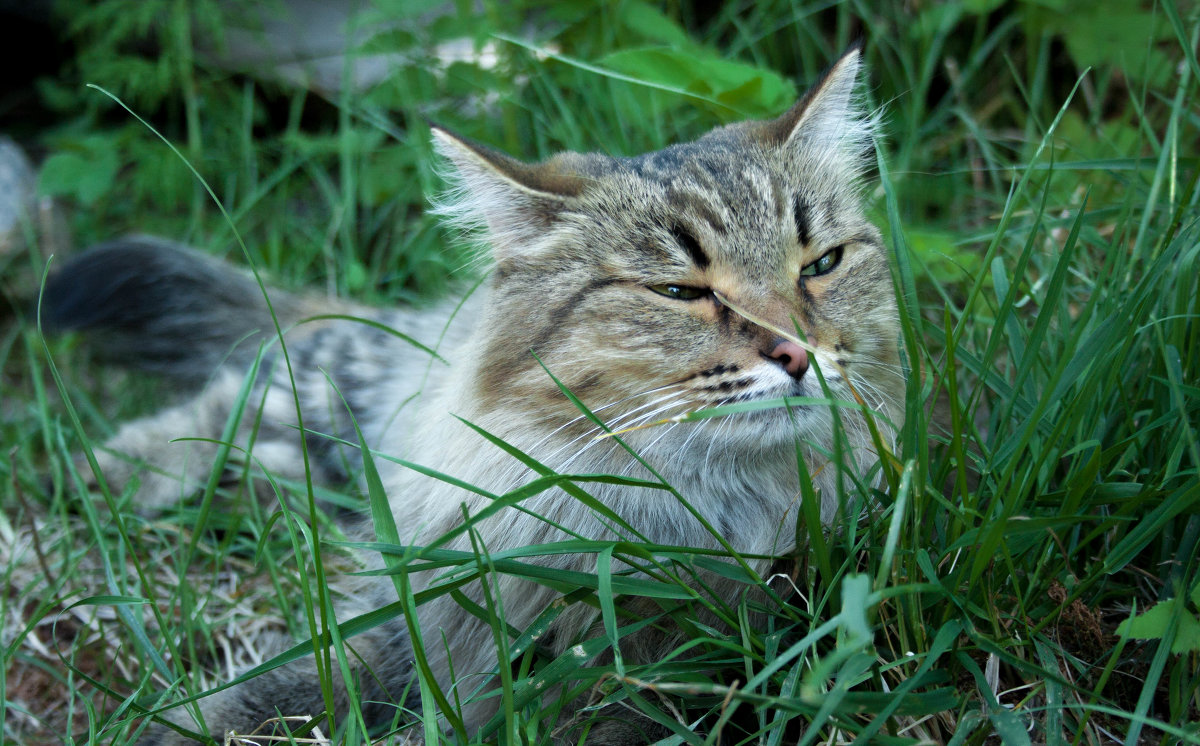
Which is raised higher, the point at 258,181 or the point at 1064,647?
the point at 258,181

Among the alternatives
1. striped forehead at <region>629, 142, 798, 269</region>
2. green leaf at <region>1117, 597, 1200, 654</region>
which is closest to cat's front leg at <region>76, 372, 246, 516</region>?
striped forehead at <region>629, 142, 798, 269</region>

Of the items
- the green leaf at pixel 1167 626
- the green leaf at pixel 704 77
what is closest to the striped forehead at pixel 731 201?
the green leaf at pixel 704 77

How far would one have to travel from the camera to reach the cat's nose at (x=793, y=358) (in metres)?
1.75

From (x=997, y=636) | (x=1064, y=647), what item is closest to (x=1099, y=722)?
(x=1064, y=647)

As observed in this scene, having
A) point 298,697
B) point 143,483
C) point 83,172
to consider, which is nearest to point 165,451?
point 143,483

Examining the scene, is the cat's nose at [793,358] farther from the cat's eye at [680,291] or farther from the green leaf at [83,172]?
the green leaf at [83,172]

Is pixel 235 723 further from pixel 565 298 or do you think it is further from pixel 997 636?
pixel 997 636

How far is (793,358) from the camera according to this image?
5.76ft

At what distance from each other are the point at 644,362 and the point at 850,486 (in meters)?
0.55

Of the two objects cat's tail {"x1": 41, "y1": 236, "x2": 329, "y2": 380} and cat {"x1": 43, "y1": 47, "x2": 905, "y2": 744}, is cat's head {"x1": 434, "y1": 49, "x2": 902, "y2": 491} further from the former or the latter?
cat's tail {"x1": 41, "y1": 236, "x2": 329, "y2": 380}

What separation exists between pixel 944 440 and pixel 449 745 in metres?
1.09

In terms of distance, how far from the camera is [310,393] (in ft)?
11.0

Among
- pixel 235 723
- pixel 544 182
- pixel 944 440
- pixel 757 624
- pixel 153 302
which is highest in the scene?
pixel 544 182

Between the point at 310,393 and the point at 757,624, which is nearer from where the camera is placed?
the point at 757,624
